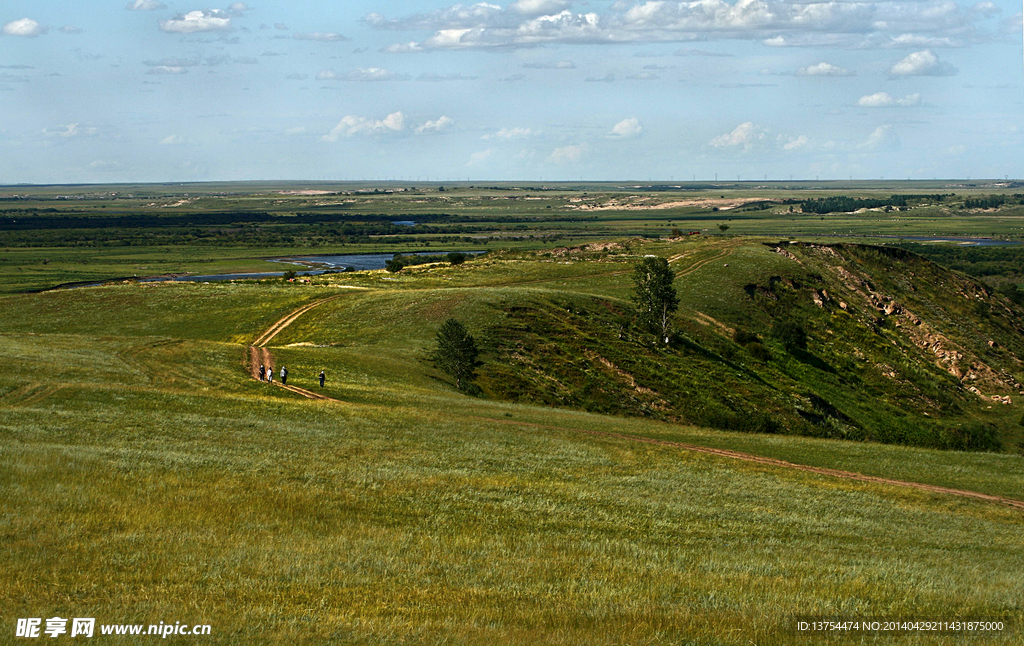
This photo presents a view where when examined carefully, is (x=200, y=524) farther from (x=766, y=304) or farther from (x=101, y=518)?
(x=766, y=304)

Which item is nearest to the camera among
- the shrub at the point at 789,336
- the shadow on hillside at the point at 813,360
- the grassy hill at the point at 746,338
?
the grassy hill at the point at 746,338

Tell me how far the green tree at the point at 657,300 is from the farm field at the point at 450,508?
14.1 meters

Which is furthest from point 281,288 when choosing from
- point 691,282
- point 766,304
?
point 766,304

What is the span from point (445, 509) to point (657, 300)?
64.3 metres

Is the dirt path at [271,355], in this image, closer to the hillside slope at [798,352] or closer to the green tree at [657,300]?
the hillside slope at [798,352]

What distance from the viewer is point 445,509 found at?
87.0ft

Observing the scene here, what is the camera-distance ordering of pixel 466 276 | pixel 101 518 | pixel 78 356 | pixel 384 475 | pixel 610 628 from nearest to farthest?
pixel 610 628 < pixel 101 518 < pixel 384 475 < pixel 78 356 < pixel 466 276

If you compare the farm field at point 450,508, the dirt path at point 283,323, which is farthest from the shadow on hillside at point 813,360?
the dirt path at point 283,323

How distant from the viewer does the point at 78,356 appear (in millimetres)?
52188

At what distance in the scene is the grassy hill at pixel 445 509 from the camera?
1748cm

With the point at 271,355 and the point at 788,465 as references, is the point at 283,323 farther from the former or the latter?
the point at 788,465

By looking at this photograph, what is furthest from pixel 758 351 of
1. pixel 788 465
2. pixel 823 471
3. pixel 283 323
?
pixel 823 471

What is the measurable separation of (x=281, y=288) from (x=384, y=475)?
81.8 m

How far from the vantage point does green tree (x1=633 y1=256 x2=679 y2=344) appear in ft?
288
